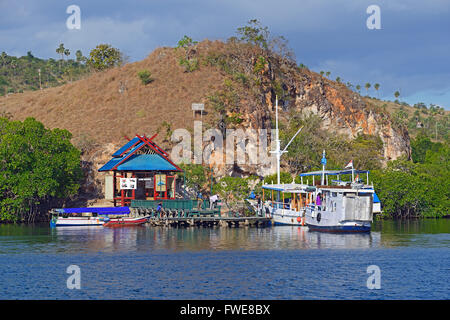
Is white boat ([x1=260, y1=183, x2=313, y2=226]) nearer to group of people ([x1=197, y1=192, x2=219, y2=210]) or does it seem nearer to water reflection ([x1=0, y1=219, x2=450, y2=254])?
water reflection ([x1=0, y1=219, x2=450, y2=254])

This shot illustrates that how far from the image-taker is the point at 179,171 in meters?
80.4

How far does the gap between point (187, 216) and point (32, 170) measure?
21891 millimetres

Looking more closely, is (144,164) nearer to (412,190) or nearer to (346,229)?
(346,229)

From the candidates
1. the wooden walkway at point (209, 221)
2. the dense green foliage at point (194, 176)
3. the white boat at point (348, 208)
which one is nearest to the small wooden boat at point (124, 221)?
the wooden walkway at point (209, 221)

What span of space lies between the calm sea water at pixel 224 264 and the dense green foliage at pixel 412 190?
18484 millimetres

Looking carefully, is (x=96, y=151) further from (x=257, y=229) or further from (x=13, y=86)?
(x=13, y=86)

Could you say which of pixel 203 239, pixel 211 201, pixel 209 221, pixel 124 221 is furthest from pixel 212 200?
pixel 203 239

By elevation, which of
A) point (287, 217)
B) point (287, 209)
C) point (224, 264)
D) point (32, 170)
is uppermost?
point (32, 170)

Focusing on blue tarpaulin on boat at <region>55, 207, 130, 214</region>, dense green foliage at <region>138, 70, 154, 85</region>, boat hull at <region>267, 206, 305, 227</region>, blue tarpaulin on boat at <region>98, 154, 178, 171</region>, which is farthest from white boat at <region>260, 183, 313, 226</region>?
dense green foliage at <region>138, 70, 154, 85</region>

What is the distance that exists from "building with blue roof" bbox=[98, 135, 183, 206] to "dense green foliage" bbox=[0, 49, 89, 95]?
84965mm

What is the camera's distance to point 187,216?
246 ft

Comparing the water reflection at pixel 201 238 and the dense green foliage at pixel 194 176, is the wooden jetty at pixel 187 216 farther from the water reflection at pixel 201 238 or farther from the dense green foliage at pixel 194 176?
the dense green foliage at pixel 194 176
